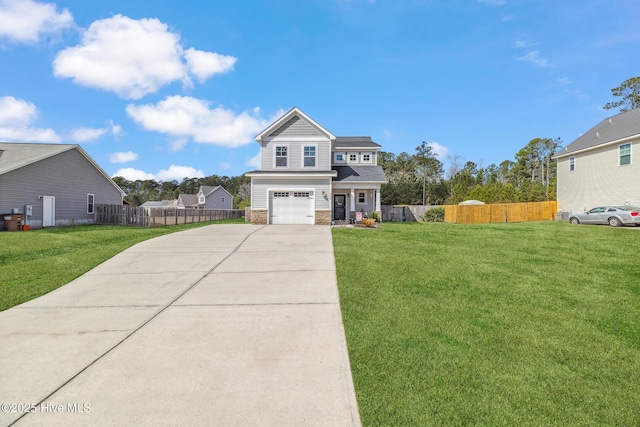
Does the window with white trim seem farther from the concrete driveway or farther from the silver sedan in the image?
the silver sedan

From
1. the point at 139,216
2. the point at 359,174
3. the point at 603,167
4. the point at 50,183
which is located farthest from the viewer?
the point at 139,216

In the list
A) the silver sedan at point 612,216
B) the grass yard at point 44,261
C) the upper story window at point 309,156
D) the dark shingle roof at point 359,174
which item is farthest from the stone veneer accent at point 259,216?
the silver sedan at point 612,216

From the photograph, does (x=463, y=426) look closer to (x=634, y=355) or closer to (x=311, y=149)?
(x=634, y=355)

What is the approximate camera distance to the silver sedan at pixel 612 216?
58.5ft

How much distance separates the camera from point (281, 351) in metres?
4.13

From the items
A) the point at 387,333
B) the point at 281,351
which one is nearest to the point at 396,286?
the point at 387,333

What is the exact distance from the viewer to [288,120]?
67.7 ft

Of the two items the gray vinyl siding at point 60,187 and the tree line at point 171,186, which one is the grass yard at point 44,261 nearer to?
the gray vinyl siding at point 60,187

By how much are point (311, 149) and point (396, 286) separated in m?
15.5

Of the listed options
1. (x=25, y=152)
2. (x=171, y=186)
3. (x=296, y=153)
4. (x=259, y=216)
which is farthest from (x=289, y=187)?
(x=171, y=186)

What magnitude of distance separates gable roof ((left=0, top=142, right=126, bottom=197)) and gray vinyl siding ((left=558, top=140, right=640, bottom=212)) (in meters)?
37.5

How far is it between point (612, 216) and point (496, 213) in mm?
9357

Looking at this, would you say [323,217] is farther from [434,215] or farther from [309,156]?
[434,215]

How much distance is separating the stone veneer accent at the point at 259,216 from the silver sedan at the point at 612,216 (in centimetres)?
2086
